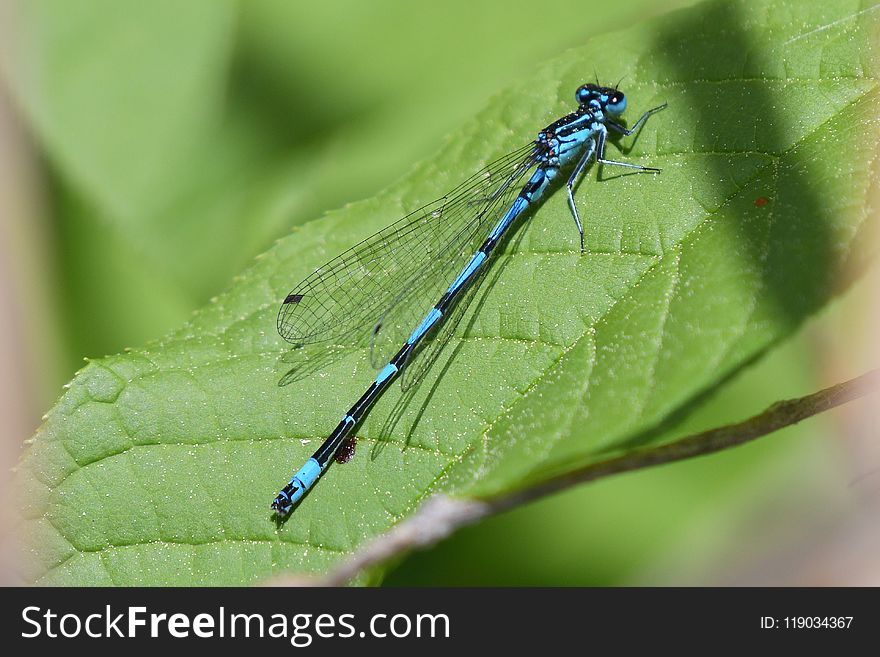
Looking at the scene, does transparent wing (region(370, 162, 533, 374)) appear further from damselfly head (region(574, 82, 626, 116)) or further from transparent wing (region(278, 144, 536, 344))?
damselfly head (region(574, 82, 626, 116))

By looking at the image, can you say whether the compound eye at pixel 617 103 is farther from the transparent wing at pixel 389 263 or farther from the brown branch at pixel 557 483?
the brown branch at pixel 557 483

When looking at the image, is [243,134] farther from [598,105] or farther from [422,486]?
[422,486]

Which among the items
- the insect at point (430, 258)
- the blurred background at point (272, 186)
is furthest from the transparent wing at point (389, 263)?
the blurred background at point (272, 186)

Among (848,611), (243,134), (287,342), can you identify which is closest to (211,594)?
(287,342)

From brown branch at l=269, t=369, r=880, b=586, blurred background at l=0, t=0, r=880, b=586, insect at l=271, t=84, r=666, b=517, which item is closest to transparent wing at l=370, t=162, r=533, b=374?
insect at l=271, t=84, r=666, b=517

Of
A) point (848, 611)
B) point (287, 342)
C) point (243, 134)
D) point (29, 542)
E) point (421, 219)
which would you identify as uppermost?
point (243, 134)

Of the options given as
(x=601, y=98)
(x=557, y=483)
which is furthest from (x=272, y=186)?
(x=557, y=483)

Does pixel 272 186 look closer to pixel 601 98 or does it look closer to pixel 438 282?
pixel 438 282
